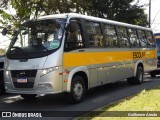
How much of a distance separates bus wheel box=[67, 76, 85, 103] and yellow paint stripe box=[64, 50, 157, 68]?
18.9 inches

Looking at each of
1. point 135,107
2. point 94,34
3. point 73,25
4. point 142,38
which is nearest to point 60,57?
point 73,25

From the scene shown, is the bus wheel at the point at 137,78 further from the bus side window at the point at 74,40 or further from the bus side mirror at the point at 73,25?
the bus side mirror at the point at 73,25

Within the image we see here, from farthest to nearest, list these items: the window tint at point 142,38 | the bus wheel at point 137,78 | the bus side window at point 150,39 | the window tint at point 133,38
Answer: the bus side window at point 150,39, the window tint at point 142,38, the bus wheel at point 137,78, the window tint at point 133,38

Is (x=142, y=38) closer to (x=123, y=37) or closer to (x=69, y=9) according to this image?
(x=123, y=37)

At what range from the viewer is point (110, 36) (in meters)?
12.9

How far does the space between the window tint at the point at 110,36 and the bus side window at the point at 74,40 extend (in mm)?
2028

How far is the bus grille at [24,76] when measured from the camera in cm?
949

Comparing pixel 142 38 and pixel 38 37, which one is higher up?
pixel 142 38

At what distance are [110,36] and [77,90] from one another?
334cm

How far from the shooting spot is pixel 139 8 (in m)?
27.9

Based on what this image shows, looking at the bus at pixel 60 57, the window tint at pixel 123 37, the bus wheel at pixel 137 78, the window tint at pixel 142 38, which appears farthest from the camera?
the window tint at pixel 142 38

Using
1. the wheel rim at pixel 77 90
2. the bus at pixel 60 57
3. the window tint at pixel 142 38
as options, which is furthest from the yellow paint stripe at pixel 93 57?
the window tint at pixel 142 38

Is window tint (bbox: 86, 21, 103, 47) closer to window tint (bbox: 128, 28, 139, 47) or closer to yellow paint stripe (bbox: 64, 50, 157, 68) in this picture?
yellow paint stripe (bbox: 64, 50, 157, 68)

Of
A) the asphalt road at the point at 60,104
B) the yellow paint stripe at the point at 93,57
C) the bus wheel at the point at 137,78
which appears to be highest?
the yellow paint stripe at the point at 93,57
